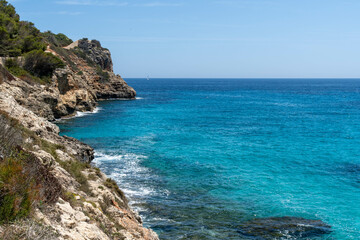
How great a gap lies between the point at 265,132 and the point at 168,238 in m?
30.8

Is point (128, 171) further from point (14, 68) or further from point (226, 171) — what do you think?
point (14, 68)

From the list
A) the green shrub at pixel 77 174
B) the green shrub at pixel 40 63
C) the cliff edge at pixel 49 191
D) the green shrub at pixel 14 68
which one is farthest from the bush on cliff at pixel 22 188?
the green shrub at pixel 40 63

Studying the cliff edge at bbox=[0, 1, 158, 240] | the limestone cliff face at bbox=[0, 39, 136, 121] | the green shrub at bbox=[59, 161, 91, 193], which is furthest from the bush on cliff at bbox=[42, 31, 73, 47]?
the green shrub at bbox=[59, 161, 91, 193]

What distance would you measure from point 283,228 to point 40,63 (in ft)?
136

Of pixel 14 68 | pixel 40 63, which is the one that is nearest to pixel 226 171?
pixel 14 68

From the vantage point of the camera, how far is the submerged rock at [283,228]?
1620cm

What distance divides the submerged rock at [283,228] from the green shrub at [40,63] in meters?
39.0

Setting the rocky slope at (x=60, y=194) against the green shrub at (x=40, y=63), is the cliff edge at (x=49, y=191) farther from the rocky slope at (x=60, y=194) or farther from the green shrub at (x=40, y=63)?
the green shrub at (x=40, y=63)

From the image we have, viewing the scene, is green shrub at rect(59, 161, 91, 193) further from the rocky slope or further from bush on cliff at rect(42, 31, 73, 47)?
bush on cliff at rect(42, 31, 73, 47)

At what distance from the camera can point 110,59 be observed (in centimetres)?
10244

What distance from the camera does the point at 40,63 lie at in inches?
1802

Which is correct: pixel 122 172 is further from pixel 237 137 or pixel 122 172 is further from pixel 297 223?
pixel 237 137

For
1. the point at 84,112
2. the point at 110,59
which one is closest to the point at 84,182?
the point at 84,112

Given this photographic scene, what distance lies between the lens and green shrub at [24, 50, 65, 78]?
144 feet
